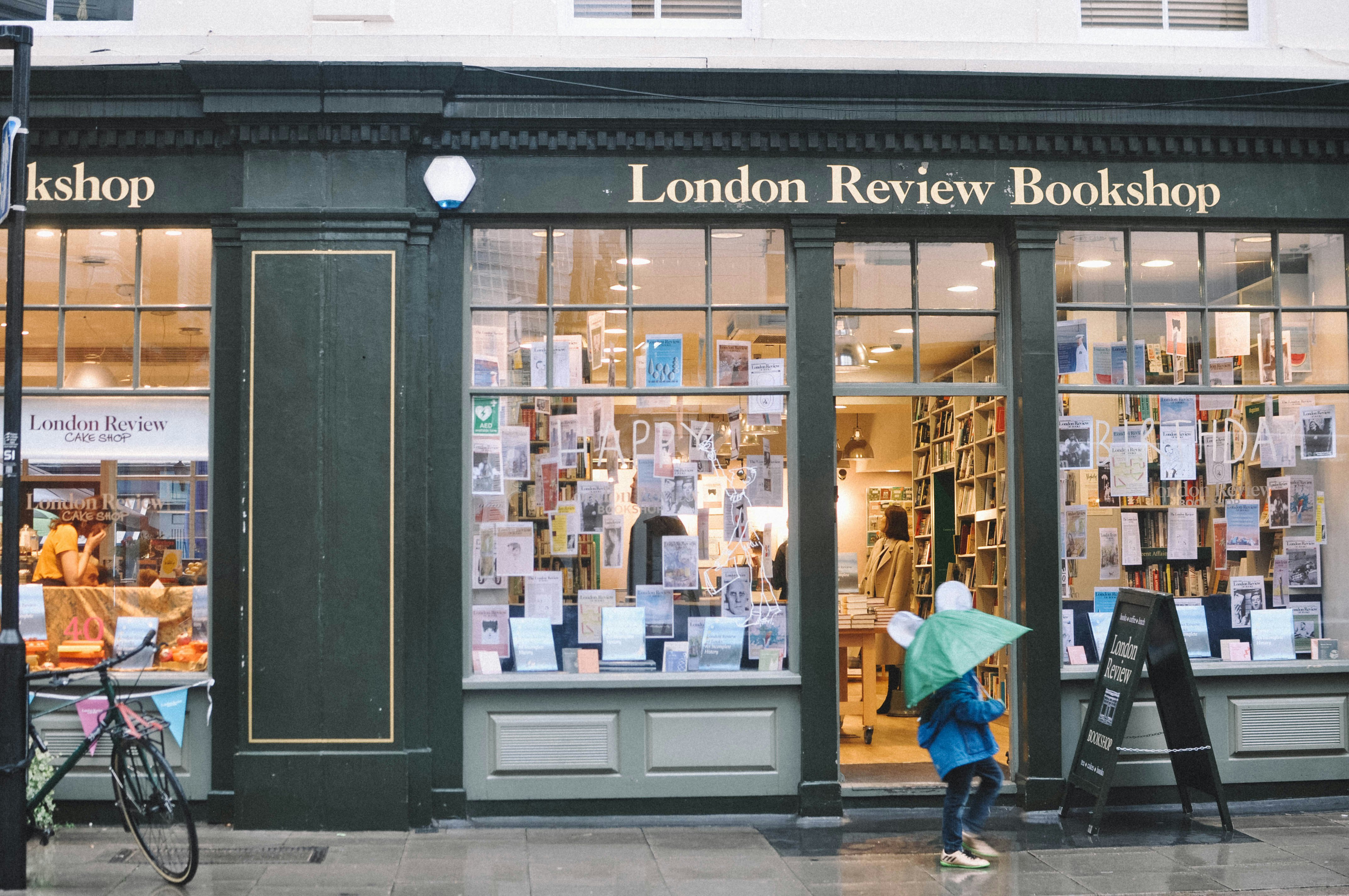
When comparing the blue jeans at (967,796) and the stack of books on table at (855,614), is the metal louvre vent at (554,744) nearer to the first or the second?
the blue jeans at (967,796)

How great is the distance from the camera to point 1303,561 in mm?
9109

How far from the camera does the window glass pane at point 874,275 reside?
8.88 metres

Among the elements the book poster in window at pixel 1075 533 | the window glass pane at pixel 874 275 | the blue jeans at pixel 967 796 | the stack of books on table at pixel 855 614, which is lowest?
the blue jeans at pixel 967 796

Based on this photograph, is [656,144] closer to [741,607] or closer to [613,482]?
[613,482]

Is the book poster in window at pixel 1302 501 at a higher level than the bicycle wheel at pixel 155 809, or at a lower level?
higher

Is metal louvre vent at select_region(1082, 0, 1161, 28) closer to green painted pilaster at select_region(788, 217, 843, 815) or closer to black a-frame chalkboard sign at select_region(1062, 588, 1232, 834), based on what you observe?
green painted pilaster at select_region(788, 217, 843, 815)

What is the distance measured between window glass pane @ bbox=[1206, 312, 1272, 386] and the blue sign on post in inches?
317

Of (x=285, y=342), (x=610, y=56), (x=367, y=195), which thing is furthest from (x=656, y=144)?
(x=285, y=342)

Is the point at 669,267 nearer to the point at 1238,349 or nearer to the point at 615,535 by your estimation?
the point at 615,535

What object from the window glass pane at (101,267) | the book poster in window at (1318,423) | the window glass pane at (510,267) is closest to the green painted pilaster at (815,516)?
the window glass pane at (510,267)

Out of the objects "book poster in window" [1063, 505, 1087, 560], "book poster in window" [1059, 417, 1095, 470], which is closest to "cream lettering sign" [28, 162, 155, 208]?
"book poster in window" [1059, 417, 1095, 470]

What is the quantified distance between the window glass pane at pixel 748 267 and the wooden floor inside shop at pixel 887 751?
349 centimetres

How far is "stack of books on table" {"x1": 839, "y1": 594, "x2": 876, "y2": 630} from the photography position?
34.6 ft

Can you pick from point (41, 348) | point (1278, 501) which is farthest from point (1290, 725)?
point (41, 348)
